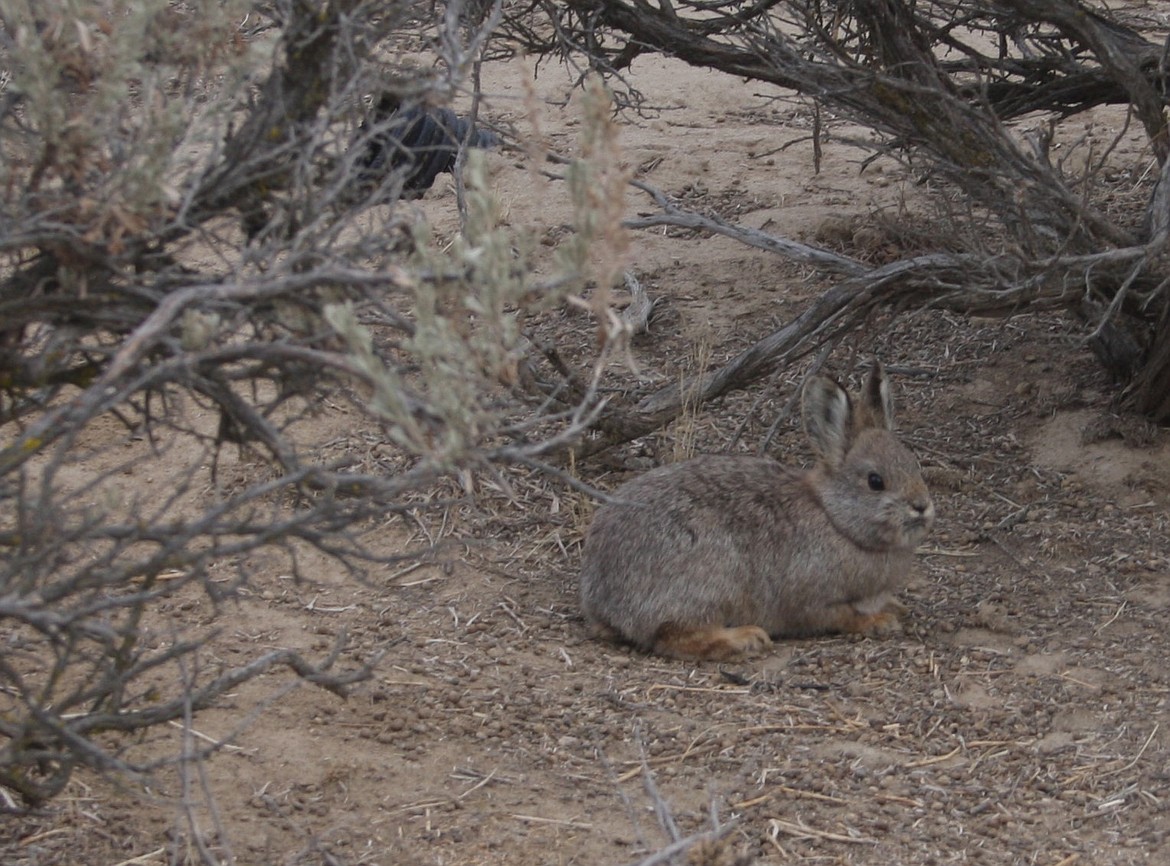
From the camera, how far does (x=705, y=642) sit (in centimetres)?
635

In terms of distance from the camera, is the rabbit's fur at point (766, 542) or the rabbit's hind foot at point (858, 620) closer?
the rabbit's fur at point (766, 542)

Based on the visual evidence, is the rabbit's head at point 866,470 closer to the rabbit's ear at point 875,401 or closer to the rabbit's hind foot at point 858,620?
the rabbit's ear at point 875,401

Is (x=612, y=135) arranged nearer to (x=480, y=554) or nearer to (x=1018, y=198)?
(x=1018, y=198)

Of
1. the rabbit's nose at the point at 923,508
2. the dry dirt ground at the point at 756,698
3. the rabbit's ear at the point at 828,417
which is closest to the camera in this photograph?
the dry dirt ground at the point at 756,698

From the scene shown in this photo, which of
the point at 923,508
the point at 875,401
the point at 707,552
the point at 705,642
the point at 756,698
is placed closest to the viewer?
the point at 756,698

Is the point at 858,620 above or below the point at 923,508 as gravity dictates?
below

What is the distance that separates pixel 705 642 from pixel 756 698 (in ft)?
1.42

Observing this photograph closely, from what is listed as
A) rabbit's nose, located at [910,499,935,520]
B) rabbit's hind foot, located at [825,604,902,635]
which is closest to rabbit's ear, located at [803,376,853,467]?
rabbit's nose, located at [910,499,935,520]

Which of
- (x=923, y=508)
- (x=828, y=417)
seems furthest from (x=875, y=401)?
(x=923, y=508)

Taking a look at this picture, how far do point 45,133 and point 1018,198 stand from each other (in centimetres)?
410

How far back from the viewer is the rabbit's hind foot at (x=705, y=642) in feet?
20.8

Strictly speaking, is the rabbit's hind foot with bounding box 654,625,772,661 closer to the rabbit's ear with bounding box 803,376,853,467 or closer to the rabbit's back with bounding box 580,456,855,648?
the rabbit's back with bounding box 580,456,855,648

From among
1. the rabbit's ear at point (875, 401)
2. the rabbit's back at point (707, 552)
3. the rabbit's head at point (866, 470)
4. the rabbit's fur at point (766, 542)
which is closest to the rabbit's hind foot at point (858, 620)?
the rabbit's fur at point (766, 542)

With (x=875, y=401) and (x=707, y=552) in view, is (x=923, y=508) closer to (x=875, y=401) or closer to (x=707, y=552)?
(x=875, y=401)
